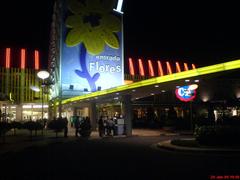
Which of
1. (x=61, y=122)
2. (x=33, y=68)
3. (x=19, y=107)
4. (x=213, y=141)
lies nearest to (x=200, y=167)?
(x=213, y=141)

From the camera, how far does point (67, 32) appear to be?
195 ft

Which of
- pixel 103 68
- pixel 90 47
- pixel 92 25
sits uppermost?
pixel 92 25

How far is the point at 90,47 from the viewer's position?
60812mm

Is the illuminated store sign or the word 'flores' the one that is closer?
the illuminated store sign

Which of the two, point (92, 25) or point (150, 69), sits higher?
point (92, 25)

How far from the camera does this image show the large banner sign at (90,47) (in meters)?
58.3

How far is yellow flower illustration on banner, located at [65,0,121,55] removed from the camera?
5998 cm

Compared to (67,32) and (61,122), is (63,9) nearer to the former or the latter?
(67,32)

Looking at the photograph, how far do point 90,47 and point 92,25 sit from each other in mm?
4543

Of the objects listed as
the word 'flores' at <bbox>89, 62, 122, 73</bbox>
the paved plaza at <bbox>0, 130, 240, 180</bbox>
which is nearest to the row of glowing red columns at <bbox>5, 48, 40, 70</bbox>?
the word 'flores' at <bbox>89, 62, 122, 73</bbox>

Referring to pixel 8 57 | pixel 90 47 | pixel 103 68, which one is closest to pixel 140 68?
pixel 103 68

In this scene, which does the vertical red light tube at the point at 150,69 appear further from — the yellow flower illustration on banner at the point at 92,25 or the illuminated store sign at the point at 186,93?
the illuminated store sign at the point at 186,93

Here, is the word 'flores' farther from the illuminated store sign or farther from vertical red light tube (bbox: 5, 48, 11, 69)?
the illuminated store sign

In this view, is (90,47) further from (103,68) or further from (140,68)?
(140,68)
